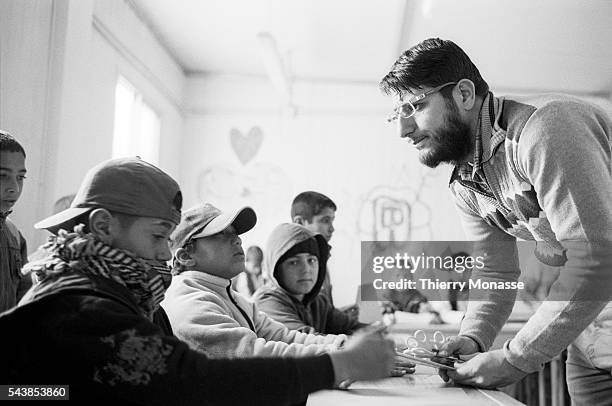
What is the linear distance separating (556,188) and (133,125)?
333cm

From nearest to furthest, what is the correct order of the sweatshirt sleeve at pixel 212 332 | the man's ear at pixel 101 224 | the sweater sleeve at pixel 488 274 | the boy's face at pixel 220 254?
the man's ear at pixel 101 224 → the sweatshirt sleeve at pixel 212 332 → the sweater sleeve at pixel 488 274 → the boy's face at pixel 220 254

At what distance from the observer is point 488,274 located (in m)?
1.24

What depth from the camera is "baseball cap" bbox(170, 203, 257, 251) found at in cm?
133

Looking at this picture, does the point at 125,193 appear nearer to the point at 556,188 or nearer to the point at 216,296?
the point at 216,296

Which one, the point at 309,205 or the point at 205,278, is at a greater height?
the point at 309,205

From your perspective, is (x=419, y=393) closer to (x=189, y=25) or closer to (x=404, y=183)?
(x=189, y=25)

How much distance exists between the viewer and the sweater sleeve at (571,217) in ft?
2.99

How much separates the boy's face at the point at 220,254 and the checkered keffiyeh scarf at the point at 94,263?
52 centimetres

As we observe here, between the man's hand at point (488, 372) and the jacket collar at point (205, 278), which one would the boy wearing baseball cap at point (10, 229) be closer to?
the jacket collar at point (205, 278)

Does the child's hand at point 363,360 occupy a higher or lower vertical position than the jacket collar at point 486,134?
lower

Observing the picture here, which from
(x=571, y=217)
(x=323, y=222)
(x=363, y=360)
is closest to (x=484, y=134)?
(x=571, y=217)

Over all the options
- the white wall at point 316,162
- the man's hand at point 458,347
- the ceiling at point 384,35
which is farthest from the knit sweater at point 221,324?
the white wall at point 316,162

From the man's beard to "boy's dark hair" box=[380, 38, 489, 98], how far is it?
4 cm

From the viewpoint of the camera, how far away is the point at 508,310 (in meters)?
1.22
